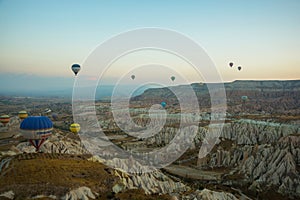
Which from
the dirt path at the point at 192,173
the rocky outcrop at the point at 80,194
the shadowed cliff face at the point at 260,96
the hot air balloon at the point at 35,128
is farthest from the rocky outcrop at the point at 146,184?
the shadowed cliff face at the point at 260,96

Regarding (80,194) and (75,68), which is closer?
(80,194)

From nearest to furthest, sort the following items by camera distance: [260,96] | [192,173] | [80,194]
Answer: [80,194] → [192,173] → [260,96]

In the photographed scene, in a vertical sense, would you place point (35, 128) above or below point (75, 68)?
below

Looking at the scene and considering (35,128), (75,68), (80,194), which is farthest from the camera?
(75,68)

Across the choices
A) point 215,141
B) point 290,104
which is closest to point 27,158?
point 215,141

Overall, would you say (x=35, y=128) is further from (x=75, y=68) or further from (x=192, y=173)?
(x=192, y=173)

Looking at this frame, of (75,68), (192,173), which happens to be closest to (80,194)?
(192,173)

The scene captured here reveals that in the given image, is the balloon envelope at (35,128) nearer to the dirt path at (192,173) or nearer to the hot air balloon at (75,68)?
the hot air balloon at (75,68)

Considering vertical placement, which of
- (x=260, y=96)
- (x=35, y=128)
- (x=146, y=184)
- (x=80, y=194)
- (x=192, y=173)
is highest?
(x=260, y=96)
